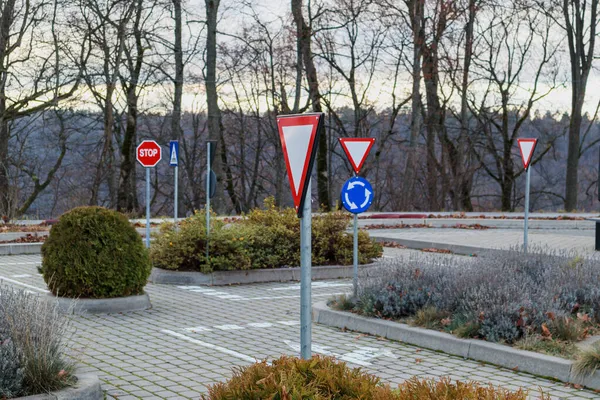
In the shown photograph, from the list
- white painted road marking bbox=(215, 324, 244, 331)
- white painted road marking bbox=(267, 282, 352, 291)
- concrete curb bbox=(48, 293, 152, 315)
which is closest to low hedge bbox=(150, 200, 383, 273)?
white painted road marking bbox=(267, 282, 352, 291)

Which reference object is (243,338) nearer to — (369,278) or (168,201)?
(369,278)

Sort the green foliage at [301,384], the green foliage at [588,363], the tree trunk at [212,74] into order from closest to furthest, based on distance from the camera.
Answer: the green foliage at [301,384]
the green foliage at [588,363]
the tree trunk at [212,74]

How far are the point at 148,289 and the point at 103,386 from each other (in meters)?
6.75

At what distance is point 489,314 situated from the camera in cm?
873

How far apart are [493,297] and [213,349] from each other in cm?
313

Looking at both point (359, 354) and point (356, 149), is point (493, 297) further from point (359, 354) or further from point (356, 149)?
point (356, 149)

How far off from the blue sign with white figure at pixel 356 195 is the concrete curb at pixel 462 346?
1.36 metres

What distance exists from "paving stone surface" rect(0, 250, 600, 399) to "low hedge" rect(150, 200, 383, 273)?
65.1 inches

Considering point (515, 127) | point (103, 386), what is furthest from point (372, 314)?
point (515, 127)

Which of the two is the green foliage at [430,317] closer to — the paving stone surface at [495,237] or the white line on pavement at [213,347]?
the white line on pavement at [213,347]

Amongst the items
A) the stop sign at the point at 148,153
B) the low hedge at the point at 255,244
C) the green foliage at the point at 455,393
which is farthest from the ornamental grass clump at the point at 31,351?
the stop sign at the point at 148,153

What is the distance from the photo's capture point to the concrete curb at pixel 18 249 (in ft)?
64.0

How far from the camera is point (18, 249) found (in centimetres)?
1967

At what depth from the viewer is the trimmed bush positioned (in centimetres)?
413
